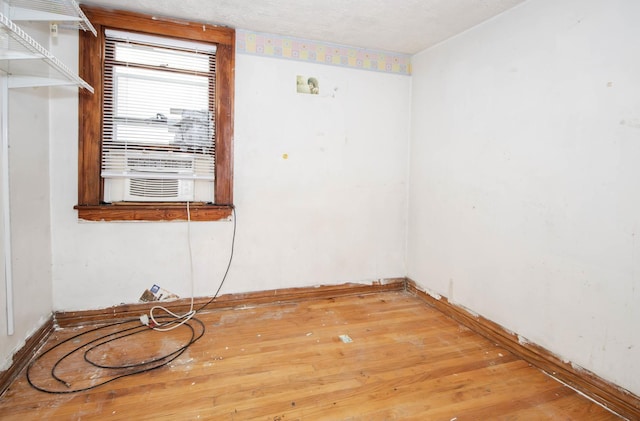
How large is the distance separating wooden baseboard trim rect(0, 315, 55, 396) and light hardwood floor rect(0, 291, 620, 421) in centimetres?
4

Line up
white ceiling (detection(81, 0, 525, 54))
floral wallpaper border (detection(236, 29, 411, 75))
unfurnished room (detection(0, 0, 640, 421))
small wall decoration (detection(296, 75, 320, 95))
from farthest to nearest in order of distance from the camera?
small wall decoration (detection(296, 75, 320, 95))
floral wallpaper border (detection(236, 29, 411, 75))
white ceiling (detection(81, 0, 525, 54))
unfurnished room (detection(0, 0, 640, 421))

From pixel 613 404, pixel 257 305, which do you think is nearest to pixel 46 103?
pixel 257 305

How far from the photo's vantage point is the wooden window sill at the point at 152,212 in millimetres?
2545

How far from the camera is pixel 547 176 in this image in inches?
83.0

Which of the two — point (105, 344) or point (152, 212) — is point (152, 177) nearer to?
point (152, 212)

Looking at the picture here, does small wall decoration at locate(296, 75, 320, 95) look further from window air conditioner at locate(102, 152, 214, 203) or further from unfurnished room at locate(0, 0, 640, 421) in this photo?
window air conditioner at locate(102, 152, 214, 203)

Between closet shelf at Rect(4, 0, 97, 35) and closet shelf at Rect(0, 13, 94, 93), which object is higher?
closet shelf at Rect(4, 0, 97, 35)

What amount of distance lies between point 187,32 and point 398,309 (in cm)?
290

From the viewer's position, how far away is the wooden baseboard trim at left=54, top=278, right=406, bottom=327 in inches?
102

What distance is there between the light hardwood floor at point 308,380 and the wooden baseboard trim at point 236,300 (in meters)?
0.12

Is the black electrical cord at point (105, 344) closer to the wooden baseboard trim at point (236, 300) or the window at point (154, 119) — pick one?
the wooden baseboard trim at point (236, 300)

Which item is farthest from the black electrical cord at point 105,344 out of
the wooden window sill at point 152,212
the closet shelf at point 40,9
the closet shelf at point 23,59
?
the closet shelf at point 40,9

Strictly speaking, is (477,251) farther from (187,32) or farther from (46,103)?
(46,103)

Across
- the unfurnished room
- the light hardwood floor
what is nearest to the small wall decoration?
the unfurnished room
